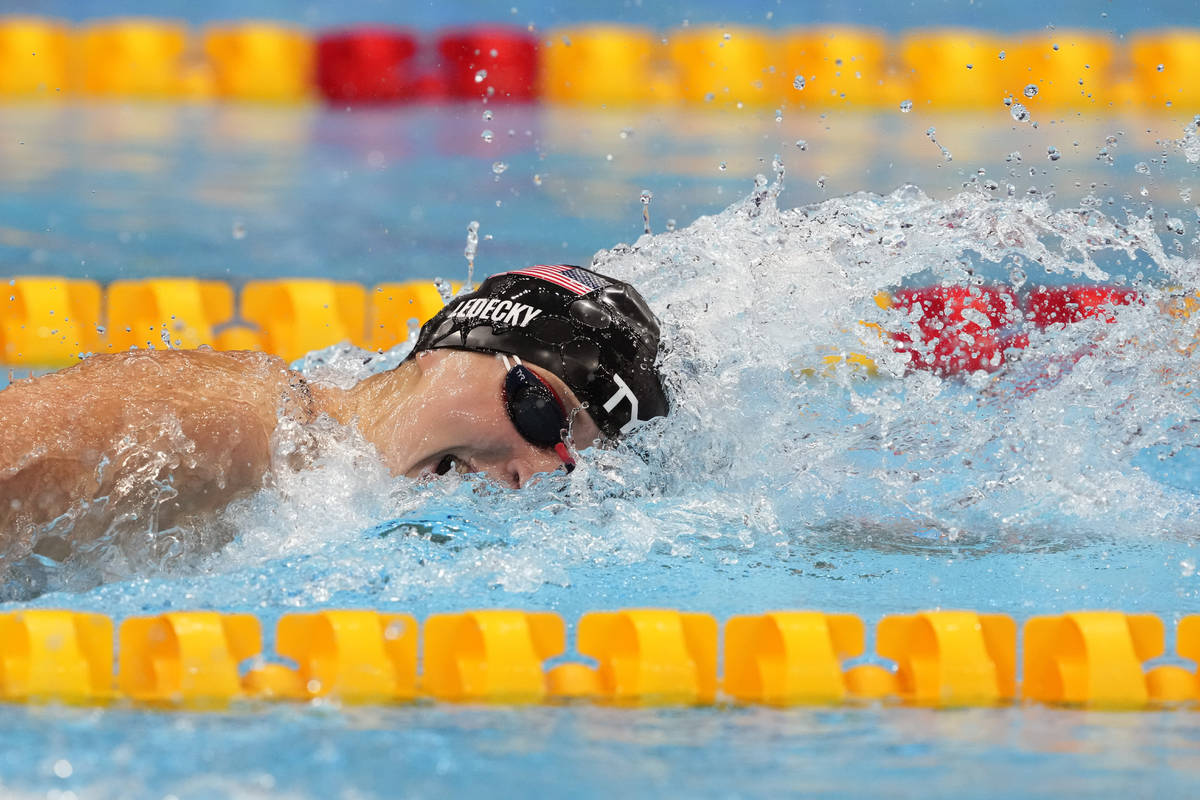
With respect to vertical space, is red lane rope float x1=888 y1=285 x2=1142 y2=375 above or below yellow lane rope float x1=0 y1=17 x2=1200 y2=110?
below

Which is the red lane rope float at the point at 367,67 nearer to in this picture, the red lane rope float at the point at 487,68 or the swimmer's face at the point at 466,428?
the red lane rope float at the point at 487,68

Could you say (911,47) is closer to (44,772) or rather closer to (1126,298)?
(1126,298)

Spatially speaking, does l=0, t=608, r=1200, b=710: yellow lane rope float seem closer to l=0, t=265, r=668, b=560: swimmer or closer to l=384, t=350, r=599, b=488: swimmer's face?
l=0, t=265, r=668, b=560: swimmer

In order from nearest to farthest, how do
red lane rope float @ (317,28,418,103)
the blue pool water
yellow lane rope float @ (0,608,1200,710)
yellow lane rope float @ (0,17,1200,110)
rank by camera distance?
the blue pool water < yellow lane rope float @ (0,608,1200,710) < yellow lane rope float @ (0,17,1200,110) < red lane rope float @ (317,28,418,103)

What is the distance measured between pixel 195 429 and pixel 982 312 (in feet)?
7.68

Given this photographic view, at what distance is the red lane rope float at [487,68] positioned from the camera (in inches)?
257

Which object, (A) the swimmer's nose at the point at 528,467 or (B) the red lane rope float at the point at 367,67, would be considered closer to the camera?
(A) the swimmer's nose at the point at 528,467

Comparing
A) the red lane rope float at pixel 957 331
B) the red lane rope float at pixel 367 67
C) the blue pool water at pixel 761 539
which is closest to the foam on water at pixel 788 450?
the blue pool water at pixel 761 539

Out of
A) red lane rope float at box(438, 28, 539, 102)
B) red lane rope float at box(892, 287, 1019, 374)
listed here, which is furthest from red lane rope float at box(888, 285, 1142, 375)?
red lane rope float at box(438, 28, 539, 102)

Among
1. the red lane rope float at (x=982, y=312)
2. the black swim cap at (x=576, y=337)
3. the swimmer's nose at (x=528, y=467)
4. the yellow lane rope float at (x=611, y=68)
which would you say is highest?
the yellow lane rope float at (x=611, y=68)

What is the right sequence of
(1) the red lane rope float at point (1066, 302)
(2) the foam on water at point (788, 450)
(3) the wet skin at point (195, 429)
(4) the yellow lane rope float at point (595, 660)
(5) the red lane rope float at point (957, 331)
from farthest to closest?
(1) the red lane rope float at point (1066, 302)
(5) the red lane rope float at point (957, 331)
(2) the foam on water at point (788, 450)
(3) the wet skin at point (195, 429)
(4) the yellow lane rope float at point (595, 660)

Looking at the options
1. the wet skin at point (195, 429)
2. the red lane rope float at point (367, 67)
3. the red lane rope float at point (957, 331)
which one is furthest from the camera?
the red lane rope float at point (367, 67)

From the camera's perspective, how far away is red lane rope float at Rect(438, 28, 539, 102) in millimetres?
6520

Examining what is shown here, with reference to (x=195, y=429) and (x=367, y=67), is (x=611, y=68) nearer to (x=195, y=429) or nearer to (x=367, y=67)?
(x=367, y=67)
